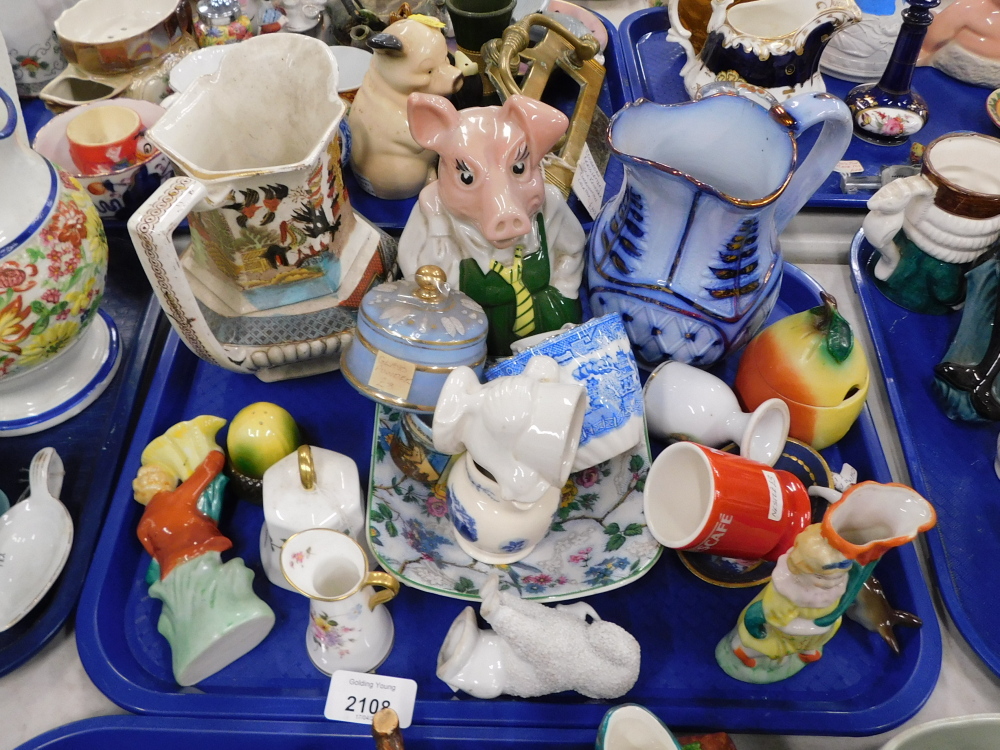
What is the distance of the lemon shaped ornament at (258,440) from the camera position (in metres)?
0.95

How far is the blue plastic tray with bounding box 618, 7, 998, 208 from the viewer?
4.85 ft

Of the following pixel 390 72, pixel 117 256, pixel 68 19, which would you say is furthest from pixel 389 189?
pixel 68 19

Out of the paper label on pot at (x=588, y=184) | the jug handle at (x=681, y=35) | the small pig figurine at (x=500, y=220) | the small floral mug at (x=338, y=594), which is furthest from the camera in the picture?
the jug handle at (x=681, y=35)

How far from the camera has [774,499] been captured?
2.63ft

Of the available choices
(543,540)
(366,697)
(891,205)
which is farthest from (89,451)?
(891,205)

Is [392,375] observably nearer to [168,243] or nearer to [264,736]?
[168,243]

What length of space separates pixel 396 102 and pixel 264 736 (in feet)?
2.89

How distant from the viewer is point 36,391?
1057 millimetres

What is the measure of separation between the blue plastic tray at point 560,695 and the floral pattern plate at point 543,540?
0.27 ft

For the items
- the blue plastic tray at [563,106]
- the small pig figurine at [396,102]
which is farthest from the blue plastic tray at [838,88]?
the small pig figurine at [396,102]

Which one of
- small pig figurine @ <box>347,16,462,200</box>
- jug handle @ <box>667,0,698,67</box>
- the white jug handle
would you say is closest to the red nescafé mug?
the white jug handle

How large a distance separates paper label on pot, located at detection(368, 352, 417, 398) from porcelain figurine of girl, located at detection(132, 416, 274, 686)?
0.25m

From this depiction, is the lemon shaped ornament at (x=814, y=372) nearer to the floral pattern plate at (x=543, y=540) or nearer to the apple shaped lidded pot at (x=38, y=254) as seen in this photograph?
the floral pattern plate at (x=543, y=540)

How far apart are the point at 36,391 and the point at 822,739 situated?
3.57 ft
